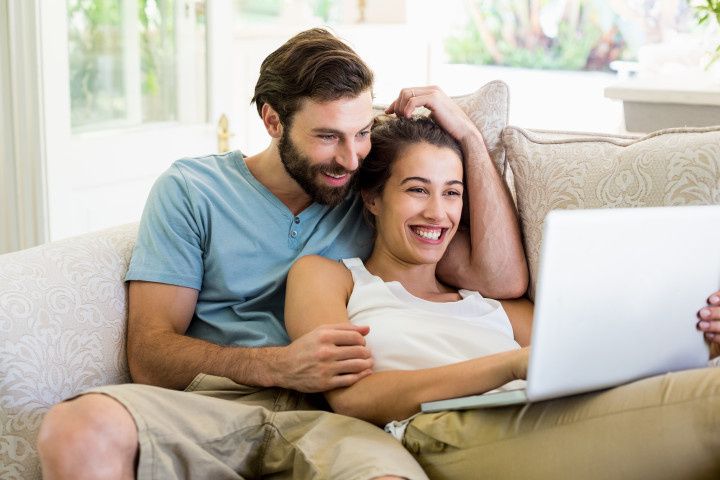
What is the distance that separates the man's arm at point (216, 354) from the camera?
5.28ft

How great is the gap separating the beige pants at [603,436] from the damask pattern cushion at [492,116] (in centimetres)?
72

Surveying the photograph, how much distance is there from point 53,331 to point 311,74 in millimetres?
670

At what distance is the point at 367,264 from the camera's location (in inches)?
76.5

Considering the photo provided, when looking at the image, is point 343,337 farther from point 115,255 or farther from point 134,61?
point 134,61

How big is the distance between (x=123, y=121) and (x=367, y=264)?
1.65m

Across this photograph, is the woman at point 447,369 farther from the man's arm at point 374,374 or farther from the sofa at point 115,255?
the sofa at point 115,255

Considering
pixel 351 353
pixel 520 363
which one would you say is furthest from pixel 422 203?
pixel 520 363

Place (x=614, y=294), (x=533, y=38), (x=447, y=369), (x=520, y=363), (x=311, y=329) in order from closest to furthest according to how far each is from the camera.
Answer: (x=614, y=294)
(x=520, y=363)
(x=447, y=369)
(x=311, y=329)
(x=533, y=38)

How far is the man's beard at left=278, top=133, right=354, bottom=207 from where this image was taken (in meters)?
1.88

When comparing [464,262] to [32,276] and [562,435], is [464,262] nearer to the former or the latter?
[562,435]

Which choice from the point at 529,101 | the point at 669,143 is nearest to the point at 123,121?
the point at 669,143

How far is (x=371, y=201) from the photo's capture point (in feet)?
6.41

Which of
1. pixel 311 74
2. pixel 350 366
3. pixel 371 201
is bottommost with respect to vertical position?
pixel 350 366

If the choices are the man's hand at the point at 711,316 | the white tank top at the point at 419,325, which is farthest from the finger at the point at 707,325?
the white tank top at the point at 419,325
